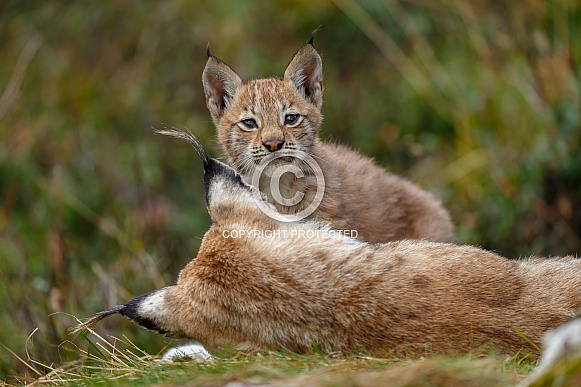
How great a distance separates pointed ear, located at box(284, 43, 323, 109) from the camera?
26.0ft

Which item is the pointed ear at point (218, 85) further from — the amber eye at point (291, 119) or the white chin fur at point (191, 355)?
the white chin fur at point (191, 355)

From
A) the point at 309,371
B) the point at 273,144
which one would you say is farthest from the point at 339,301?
the point at 273,144

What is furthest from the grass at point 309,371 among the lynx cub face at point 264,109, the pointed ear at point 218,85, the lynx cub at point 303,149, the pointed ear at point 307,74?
the pointed ear at point 307,74

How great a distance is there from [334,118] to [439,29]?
238cm

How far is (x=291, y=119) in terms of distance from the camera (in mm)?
7738

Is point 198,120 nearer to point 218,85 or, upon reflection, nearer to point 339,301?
point 218,85

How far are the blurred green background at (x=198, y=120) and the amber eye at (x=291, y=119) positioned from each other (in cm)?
224

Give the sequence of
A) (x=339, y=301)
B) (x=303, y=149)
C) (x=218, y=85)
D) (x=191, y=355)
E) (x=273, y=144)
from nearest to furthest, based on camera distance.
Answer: (x=339, y=301) → (x=191, y=355) → (x=273, y=144) → (x=303, y=149) → (x=218, y=85)

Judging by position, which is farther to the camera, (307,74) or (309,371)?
(307,74)

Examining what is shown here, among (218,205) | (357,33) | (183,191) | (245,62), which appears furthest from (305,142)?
(357,33)

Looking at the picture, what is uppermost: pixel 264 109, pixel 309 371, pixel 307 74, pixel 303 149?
pixel 307 74

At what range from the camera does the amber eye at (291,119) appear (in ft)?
25.3

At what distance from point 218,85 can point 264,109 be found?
1.99ft

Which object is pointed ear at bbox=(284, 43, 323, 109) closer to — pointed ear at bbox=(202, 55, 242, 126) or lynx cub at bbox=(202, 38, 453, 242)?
lynx cub at bbox=(202, 38, 453, 242)
